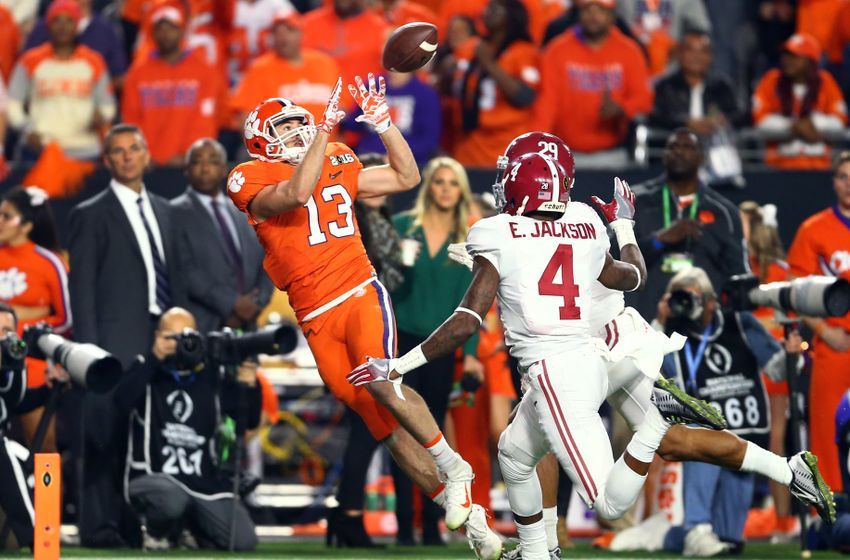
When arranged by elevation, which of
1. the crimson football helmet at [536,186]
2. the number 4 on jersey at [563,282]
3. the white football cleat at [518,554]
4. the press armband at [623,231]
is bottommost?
the white football cleat at [518,554]

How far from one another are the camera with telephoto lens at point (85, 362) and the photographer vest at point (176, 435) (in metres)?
0.83

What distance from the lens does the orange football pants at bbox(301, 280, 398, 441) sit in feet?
25.0

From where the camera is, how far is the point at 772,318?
10.8 m

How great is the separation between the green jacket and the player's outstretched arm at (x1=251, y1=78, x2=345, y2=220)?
2.17 meters

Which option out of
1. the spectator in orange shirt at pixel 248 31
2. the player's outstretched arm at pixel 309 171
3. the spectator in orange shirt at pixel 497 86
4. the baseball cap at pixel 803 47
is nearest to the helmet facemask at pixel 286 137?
the player's outstretched arm at pixel 309 171

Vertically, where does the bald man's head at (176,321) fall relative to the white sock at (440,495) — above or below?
above

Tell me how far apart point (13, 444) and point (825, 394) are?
4.59 m

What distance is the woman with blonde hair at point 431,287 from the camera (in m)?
9.66

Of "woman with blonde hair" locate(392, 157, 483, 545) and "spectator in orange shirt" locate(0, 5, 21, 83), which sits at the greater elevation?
"spectator in orange shirt" locate(0, 5, 21, 83)

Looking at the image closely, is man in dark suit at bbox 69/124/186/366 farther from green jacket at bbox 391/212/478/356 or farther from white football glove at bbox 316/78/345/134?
white football glove at bbox 316/78/345/134

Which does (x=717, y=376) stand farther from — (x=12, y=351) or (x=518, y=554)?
(x=12, y=351)

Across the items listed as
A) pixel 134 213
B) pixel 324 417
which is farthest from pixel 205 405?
pixel 324 417

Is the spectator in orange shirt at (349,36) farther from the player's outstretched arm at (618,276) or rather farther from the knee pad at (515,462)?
the knee pad at (515,462)

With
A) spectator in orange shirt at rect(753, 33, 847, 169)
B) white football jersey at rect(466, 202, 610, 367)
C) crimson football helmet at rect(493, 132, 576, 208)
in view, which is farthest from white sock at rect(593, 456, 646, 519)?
spectator in orange shirt at rect(753, 33, 847, 169)
